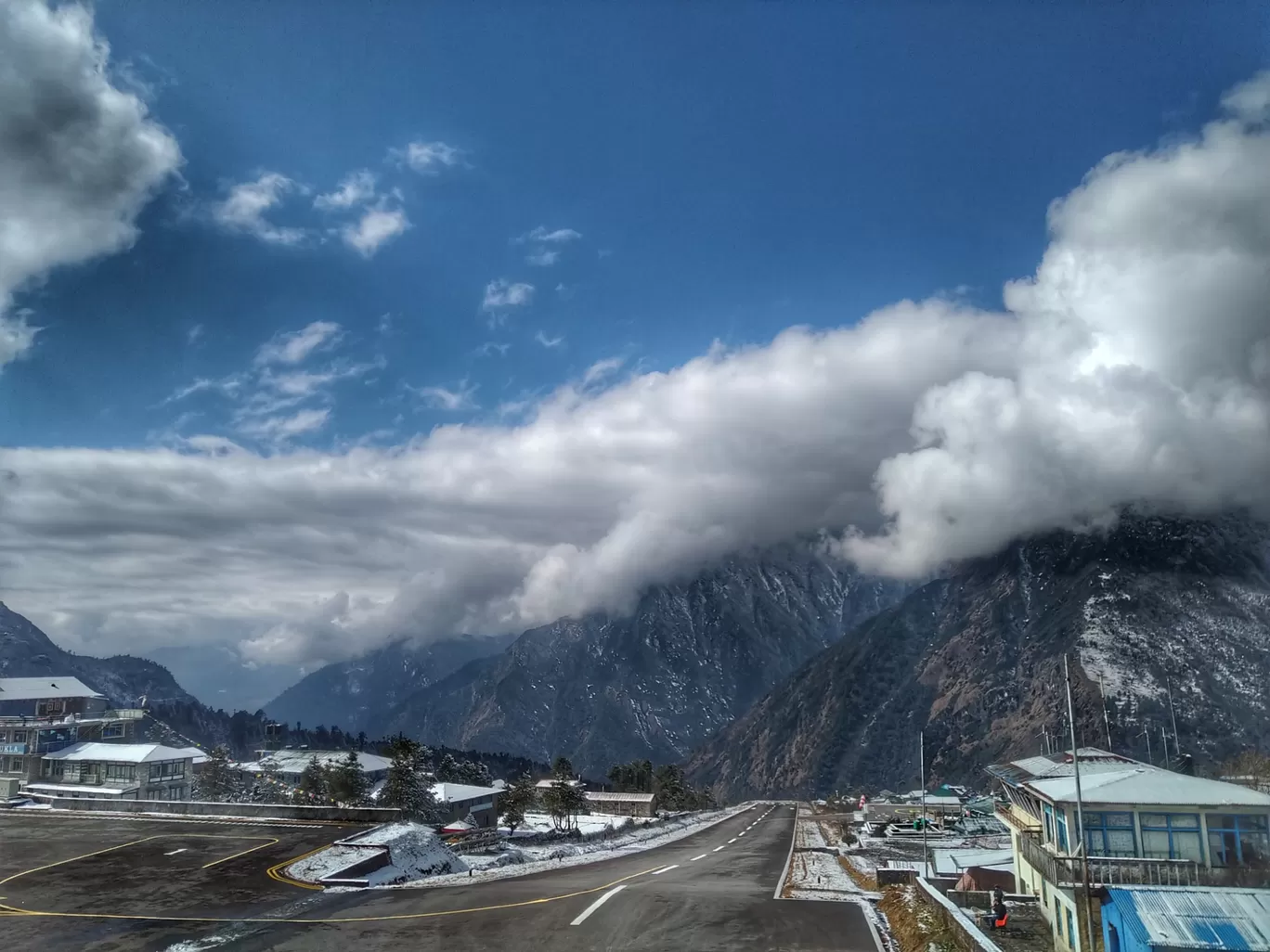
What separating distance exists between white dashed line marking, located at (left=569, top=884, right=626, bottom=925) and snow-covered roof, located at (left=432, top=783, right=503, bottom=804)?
8311 cm

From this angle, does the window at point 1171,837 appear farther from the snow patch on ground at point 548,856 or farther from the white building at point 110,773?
the white building at point 110,773

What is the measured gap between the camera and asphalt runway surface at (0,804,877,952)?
25.8 m

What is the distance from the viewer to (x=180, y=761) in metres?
108

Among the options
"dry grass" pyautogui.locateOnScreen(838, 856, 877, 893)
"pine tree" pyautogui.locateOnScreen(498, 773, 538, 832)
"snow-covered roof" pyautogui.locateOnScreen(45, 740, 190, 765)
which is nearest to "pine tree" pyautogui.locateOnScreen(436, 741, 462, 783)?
"pine tree" pyautogui.locateOnScreen(498, 773, 538, 832)

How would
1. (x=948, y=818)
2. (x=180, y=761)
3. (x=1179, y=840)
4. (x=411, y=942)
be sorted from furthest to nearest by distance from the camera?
(x=948, y=818) → (x=180, y=761) → (x=1179, y=840) → (x=411, y=942)

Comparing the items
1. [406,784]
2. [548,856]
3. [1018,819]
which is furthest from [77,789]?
[1018,819]

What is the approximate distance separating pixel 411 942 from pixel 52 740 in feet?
383

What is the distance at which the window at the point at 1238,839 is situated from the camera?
35250 mm

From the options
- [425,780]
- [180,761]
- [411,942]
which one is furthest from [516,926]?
[180,761]

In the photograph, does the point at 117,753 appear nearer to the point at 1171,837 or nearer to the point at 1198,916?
the point at 1171,837

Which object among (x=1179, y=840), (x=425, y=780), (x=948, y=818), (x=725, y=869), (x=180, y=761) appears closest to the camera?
(x=1179, y=840)

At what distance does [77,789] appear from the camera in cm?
9825

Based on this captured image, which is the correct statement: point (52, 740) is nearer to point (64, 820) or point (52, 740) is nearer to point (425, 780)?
point (425, 780)

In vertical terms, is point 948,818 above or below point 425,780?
below
